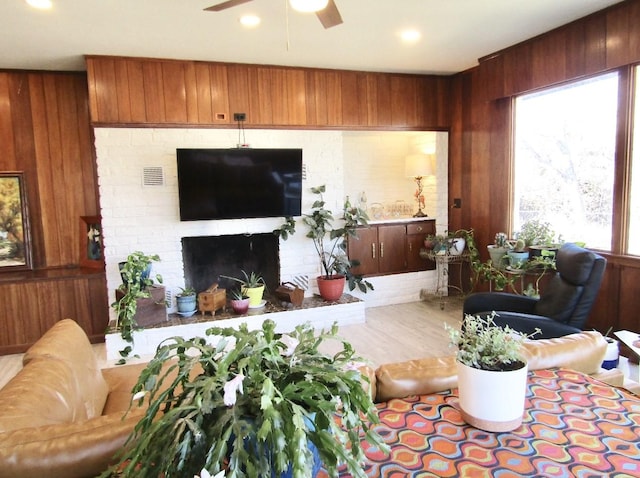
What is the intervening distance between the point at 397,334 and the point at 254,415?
3.63 metres

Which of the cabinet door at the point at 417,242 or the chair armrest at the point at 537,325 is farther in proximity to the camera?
the cabinet door at the point at 417,242

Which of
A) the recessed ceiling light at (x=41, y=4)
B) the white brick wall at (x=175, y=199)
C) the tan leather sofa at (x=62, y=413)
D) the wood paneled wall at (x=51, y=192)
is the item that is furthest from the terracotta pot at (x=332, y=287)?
the recessed ceiling light at (x=41, y=4)

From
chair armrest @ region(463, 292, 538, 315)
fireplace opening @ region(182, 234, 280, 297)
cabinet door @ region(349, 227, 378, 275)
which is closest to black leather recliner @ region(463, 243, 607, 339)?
chair armrest @ region(463, 292, 538, 315)

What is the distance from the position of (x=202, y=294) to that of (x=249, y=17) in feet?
8.20

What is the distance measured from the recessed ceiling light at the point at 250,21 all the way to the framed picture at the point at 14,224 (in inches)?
110

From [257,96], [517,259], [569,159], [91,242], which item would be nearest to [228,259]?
[91,242]

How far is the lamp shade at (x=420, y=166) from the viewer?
566 cm

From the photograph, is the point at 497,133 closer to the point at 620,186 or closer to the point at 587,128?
the point at 587,128

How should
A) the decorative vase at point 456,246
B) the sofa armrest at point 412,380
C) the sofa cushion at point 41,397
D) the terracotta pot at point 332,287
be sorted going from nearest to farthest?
the sofa cushion at point 41,397, the sofa armrest at point 412,380, the terracotta pot at point 332,287, the decorative vase at point 456,246

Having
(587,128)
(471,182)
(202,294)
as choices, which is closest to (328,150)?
(471,182)

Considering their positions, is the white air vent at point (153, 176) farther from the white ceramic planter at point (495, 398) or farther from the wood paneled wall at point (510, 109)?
the white ceramic planter at point (495, 398)

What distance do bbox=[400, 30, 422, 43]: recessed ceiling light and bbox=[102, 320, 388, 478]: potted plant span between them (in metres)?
3.44

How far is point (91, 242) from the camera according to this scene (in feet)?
15.0

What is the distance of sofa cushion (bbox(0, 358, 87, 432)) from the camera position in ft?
4.59
